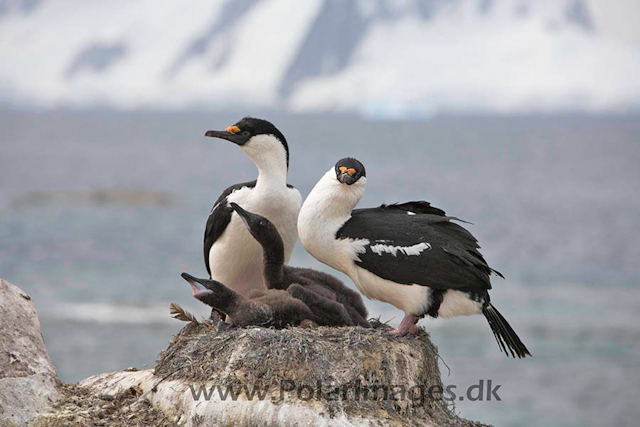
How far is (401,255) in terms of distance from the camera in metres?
6.88

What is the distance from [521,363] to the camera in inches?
1041

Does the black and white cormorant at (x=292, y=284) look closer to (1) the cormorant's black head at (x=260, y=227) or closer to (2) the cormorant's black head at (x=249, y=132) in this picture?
(1) the cormorant's black head at (x=260, y=227)

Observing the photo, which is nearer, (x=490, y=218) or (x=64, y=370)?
(x=64, y=370)

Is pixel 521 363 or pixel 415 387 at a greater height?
pixel 521 363

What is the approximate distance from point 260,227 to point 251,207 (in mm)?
396

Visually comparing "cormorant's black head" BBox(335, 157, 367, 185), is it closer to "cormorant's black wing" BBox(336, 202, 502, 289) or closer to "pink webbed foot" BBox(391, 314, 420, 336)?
"cormorant's black wing" BBox(336, 202, 502, 289)

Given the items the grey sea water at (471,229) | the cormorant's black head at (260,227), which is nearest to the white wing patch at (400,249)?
the cormorant's black head at (260,227)

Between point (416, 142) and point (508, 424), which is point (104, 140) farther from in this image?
point (508, 424)

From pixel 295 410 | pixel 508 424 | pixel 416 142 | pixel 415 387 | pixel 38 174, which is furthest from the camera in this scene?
pixel 416 142

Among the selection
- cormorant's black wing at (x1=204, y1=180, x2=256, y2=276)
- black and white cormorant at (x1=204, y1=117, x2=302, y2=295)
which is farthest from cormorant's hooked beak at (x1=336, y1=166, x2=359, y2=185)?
cormorant's black wing at (x1=204, y1=180, x2=256, y2=276)

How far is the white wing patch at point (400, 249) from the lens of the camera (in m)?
6.88

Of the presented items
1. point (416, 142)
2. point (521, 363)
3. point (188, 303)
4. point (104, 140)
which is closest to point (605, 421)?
point (521, 363)

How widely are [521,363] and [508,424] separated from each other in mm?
5447

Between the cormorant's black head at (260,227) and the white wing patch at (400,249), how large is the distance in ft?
A: 3.34
